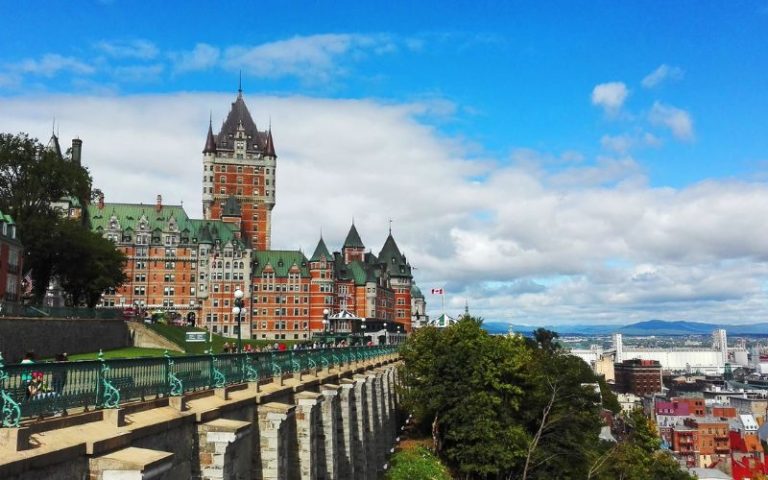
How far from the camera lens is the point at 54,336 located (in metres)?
46.3

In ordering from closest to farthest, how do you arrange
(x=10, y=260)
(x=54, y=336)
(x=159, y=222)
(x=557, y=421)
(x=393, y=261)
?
(x=54, y=336) < (x=557, y=421) < (x=10, y=260) < (x=159, y=222) < (x=393, y=261)

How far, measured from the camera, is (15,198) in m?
59.9

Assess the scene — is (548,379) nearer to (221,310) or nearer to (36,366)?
(36,366)

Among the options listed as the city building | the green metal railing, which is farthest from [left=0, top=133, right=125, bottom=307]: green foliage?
the green metal railing

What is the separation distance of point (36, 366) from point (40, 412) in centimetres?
72

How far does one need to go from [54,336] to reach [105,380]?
37.4m

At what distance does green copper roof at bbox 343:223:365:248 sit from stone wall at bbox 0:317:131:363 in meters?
96.5

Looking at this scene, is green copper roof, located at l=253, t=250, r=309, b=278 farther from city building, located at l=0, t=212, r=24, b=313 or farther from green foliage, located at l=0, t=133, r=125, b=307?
city building, located at l=0, t=212, r=24, b=313

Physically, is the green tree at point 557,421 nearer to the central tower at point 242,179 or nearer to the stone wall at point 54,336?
the stone wall at point 54,336

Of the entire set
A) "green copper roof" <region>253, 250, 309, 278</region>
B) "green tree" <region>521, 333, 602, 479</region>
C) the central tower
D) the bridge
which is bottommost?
"green tree" <region>521, 333, 602, 479</region>

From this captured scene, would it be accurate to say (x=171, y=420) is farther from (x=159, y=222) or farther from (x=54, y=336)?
(x=159, y=222)

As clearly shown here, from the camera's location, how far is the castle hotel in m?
130

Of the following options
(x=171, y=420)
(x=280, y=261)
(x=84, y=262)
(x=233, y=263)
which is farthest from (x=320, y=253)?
(x=171, y=420)

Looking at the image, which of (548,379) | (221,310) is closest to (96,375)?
(548,379)
